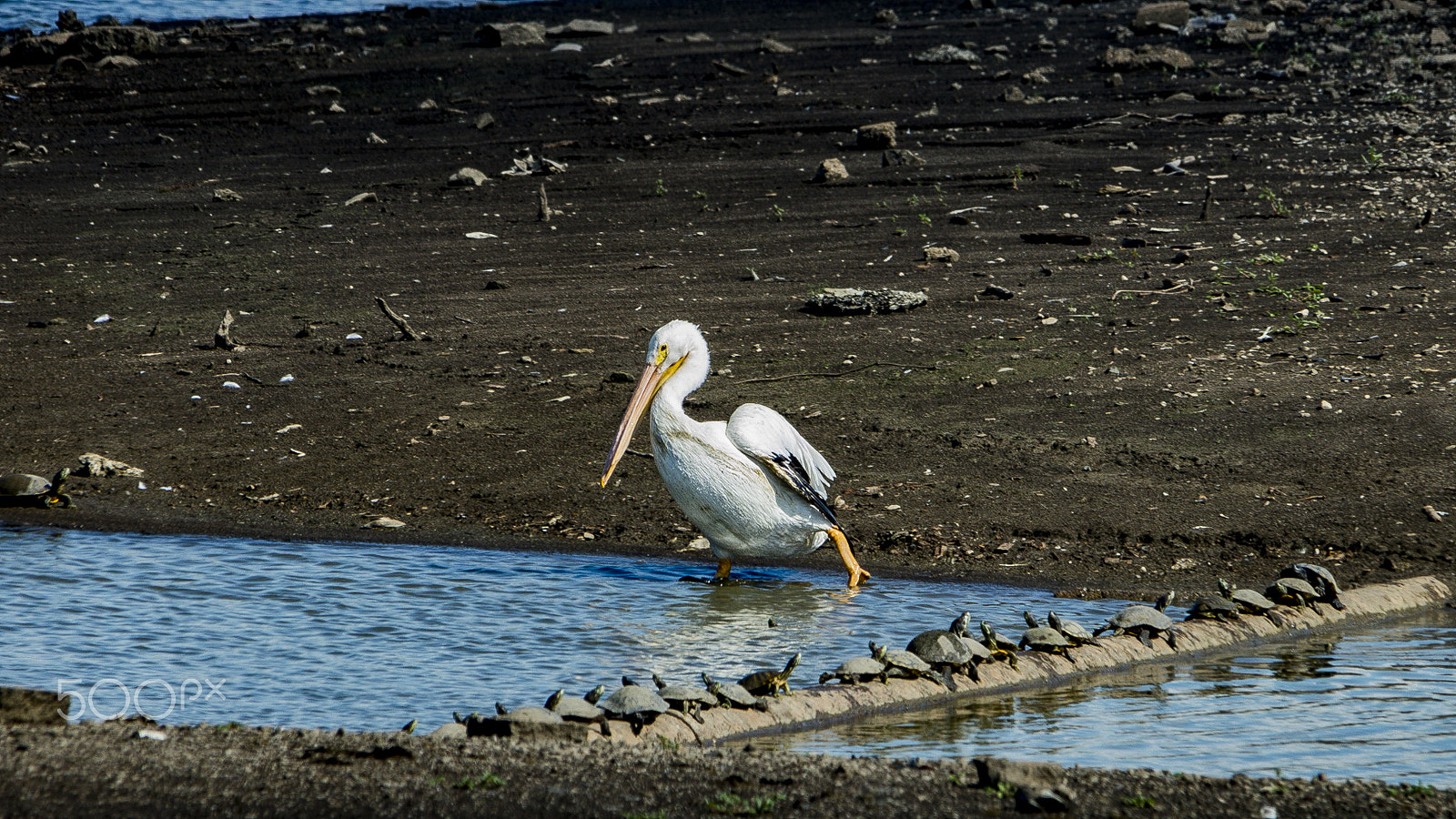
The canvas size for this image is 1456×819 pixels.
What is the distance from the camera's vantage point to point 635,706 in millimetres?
5152

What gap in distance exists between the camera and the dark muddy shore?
8.41 meters

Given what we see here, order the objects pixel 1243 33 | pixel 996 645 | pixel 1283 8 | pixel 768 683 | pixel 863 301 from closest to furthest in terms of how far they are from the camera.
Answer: pixel 768 683 < pixel 996 645 < pixel 863 301 < pixel 1243 33 < pixel 1283 8

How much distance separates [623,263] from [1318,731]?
921cm

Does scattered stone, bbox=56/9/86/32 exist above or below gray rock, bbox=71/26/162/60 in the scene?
above

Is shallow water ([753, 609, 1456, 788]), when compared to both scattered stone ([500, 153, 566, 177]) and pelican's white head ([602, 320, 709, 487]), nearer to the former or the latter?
pelican's white head ([602, 320, 709, 487])

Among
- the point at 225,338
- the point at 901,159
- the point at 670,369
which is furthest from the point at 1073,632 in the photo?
the point at 901,159

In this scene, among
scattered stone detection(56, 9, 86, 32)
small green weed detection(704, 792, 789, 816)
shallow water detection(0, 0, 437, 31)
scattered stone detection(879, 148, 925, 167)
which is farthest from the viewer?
shallow water detection(0, 0, 437, 31)

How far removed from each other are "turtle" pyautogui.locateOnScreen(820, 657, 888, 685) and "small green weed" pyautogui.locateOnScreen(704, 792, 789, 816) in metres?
1.75

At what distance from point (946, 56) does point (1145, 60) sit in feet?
12.0

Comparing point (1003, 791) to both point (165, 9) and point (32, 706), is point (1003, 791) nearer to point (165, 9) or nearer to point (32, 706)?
point (32, 706)

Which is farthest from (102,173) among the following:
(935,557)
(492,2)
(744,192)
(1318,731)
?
(492,2)

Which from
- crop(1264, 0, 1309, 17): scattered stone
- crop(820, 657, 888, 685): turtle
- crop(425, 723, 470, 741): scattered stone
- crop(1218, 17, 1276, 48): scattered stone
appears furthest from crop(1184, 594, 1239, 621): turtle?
crop(1264, 0, 1309, 17): scattered stone

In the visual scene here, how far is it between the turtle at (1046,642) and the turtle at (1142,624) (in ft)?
1.00

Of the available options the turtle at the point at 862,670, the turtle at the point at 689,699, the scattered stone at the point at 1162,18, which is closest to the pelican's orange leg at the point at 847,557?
the turtle at the point at 862,670
